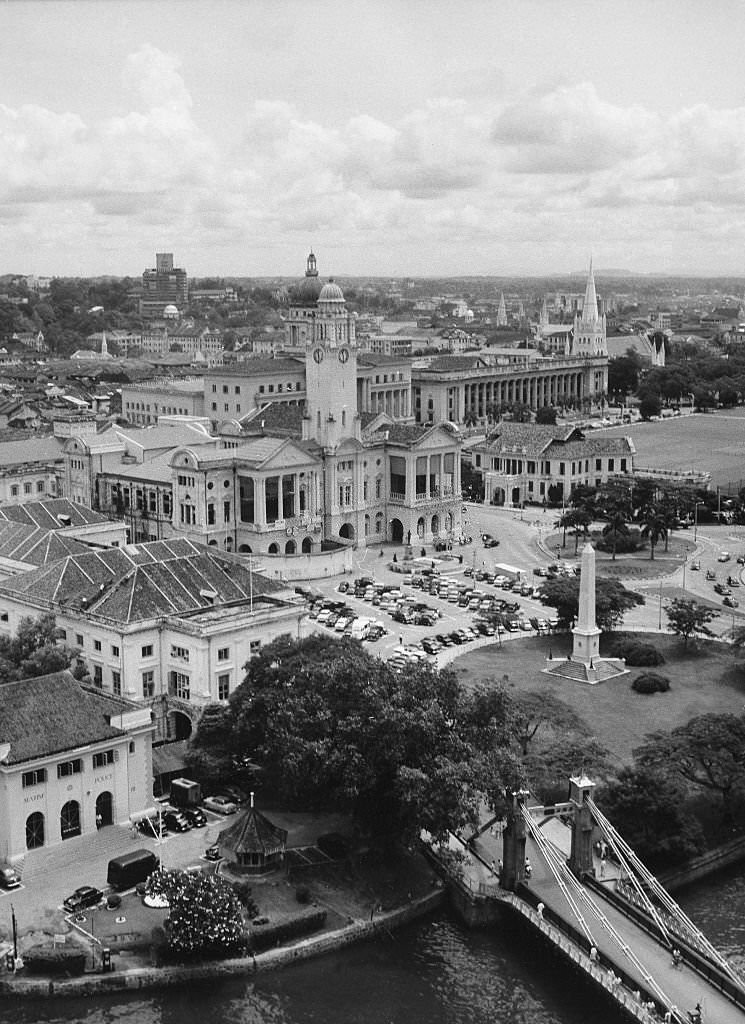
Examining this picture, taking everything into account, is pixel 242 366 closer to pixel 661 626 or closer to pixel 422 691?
pixel 661 626

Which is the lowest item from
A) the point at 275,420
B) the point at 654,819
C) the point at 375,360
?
the point at 654,819

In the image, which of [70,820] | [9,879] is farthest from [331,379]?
[9,879]

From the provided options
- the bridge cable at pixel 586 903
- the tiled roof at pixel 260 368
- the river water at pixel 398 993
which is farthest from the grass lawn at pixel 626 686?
the tiled roof at pixel 260 368

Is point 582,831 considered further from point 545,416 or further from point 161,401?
point 545,416

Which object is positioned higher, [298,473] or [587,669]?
[298,473]

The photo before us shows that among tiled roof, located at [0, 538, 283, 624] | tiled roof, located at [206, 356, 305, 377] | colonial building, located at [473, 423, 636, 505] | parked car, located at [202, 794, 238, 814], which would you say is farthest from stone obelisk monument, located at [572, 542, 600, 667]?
tiled roof, located at [206, 356, 305, 377]

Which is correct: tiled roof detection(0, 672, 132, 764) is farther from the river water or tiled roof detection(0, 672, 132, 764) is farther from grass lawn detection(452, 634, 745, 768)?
grass lawn detection(452, 634, 745, 768)

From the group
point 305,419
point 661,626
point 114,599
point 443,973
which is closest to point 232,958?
point 443,973
